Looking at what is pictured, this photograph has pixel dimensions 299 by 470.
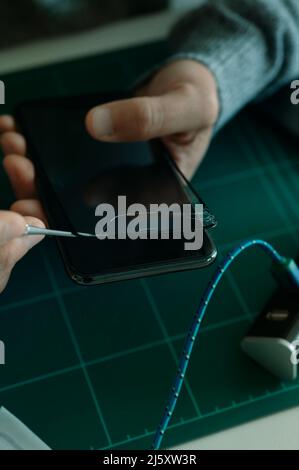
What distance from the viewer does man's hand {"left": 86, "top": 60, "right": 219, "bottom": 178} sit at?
0.60m

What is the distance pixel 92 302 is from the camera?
0.60m

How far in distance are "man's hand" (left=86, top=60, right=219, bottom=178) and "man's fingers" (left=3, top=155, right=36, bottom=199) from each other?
0.07 m

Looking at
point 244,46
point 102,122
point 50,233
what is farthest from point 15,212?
point 244,46

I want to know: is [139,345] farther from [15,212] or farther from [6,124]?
[6,124]

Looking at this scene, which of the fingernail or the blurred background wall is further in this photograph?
the blurred background wall

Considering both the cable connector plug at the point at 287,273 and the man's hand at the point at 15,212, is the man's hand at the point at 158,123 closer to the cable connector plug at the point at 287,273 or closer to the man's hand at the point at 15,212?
the man's hand at the point at 15,212

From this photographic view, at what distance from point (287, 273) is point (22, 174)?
27cm

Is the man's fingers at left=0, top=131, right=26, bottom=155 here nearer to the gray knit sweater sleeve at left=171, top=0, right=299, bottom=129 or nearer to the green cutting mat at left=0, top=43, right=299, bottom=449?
the green cutting mat at left=0, top=43, right=299, bottom=449

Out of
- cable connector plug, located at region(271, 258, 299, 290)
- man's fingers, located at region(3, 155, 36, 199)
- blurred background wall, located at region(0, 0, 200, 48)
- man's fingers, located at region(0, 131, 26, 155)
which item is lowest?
cable connector plug, located at region(271, 258, 299, 290)

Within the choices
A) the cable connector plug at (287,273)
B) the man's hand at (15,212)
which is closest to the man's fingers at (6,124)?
the man's hand at (15,212)

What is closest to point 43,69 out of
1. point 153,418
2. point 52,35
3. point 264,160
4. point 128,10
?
point 52,35

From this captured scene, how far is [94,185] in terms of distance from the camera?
594 mm

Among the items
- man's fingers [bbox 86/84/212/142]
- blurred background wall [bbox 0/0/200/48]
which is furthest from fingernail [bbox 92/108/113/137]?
blurred background wall [bbox 0/0/200/48]
